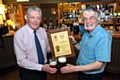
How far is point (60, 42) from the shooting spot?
1.57 meters

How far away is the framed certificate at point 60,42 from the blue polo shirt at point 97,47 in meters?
0.19

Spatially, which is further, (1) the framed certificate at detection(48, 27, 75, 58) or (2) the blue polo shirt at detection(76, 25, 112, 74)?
(1) the framed certificate at detection(48, 27, 75, 58)

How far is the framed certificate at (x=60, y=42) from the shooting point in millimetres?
1540

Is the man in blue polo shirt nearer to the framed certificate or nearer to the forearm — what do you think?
the forearm

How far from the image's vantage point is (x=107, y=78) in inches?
120

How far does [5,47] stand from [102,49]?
2753 mm

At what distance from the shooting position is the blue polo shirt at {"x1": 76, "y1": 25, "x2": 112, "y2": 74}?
1.29 m

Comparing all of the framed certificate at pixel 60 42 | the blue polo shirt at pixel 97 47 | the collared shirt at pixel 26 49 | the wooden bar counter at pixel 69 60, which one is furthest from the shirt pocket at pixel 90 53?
the wooden bar counter at pixel 69 60

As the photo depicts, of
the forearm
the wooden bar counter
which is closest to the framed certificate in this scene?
the forearm

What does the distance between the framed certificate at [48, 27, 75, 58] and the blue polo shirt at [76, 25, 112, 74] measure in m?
A: 0.19

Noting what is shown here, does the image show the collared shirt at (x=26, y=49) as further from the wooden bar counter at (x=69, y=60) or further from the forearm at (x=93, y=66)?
the wooden bar counter at (x=69, y=60)

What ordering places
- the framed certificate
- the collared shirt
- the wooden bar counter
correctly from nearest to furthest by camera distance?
the collared shirt → the framed certificate → the wooden bar counter

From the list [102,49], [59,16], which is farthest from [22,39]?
[59,16]

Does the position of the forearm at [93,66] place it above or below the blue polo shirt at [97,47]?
below
